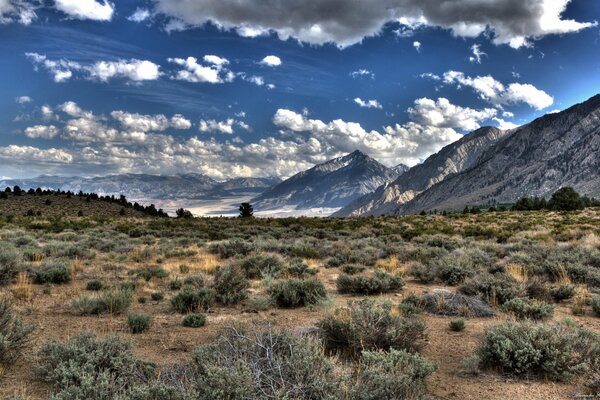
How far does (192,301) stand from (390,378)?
700 cm

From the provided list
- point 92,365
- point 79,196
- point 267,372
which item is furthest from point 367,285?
point 79,196

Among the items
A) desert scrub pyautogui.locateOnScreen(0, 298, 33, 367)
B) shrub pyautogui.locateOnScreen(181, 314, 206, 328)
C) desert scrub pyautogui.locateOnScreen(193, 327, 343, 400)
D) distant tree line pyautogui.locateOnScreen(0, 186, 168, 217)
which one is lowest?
shrub pyautogui.locateOnScreen(181, 314, 206, 328)

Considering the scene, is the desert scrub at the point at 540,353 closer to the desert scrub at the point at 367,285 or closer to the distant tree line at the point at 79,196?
the desert scrub at the point at 367,285

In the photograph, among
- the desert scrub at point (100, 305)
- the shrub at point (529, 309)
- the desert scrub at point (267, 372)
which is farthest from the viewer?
the desert scrub at point (100, 305)

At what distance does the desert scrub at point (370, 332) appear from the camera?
21.5 feet

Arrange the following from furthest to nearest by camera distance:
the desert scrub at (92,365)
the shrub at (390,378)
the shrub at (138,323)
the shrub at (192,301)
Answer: the shrub at (192,301), the shrub at (138,323), the desert scrub at (92,365), the shrub at (390,378)

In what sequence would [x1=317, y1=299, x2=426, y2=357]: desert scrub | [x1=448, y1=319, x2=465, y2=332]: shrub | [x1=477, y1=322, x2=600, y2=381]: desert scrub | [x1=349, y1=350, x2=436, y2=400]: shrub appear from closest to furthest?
1. [x1=349, y1=350, x2=436, y2=400]: shrub
2. [x1=477, y1=322, x2=600, y2=381]: desert scrub
3. [x1=317, y1=299, x2=426, y2=357]: desert scrub
4. [x1=448, y1=319, x2=465, y2=332]: shrub

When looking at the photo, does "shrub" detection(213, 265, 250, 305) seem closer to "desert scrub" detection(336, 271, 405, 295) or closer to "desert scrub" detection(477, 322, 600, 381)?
"desert scrub" detection(336, 271, 405, 295)

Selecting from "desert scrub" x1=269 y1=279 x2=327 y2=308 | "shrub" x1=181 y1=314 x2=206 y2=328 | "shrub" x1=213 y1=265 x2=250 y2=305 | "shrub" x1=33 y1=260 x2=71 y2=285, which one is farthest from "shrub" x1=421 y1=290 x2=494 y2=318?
"shrub" x1=33 y1=260 x2=71 y2=285

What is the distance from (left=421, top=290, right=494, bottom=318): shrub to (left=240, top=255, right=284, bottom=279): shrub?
227 inches

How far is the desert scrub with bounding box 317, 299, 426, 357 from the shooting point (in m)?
6.56

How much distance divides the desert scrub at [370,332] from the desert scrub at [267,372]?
1595 millimetres

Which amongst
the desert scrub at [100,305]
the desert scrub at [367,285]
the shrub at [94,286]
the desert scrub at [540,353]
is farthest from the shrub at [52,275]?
the desert scrub at [540,353]

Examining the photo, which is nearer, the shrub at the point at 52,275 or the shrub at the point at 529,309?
the shrub at the point at 529,309
